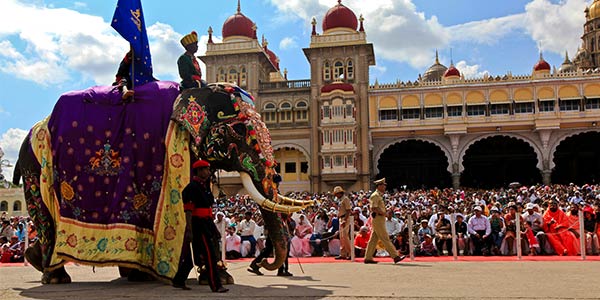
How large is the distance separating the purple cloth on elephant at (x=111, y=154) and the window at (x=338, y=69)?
3209 cm

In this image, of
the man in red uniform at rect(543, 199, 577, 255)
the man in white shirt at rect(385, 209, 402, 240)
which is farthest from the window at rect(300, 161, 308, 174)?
the man in red uniform at rect(543, 199, 577, 255)

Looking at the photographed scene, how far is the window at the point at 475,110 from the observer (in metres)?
36.7

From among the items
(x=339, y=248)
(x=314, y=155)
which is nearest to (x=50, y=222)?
(x=339, y=248)

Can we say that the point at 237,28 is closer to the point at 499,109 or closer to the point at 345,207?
the point at 499,109

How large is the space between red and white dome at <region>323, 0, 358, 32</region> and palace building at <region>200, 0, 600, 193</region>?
0.06m

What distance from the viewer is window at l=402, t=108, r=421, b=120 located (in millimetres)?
37344

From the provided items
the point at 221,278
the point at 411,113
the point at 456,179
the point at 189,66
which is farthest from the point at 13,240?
the point at 411,113

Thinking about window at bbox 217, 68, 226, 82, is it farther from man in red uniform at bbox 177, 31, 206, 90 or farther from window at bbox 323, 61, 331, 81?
man in red uniform at bbox 177, 31, 206, 90

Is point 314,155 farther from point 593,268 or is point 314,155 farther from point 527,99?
point 593,268

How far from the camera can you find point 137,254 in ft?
21.0

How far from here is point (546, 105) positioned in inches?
1421

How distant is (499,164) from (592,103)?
7245mm

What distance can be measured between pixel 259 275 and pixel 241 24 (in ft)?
113

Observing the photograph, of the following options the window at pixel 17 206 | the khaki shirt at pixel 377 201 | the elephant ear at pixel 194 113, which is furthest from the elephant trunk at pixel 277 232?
the window at pixel 17 206
